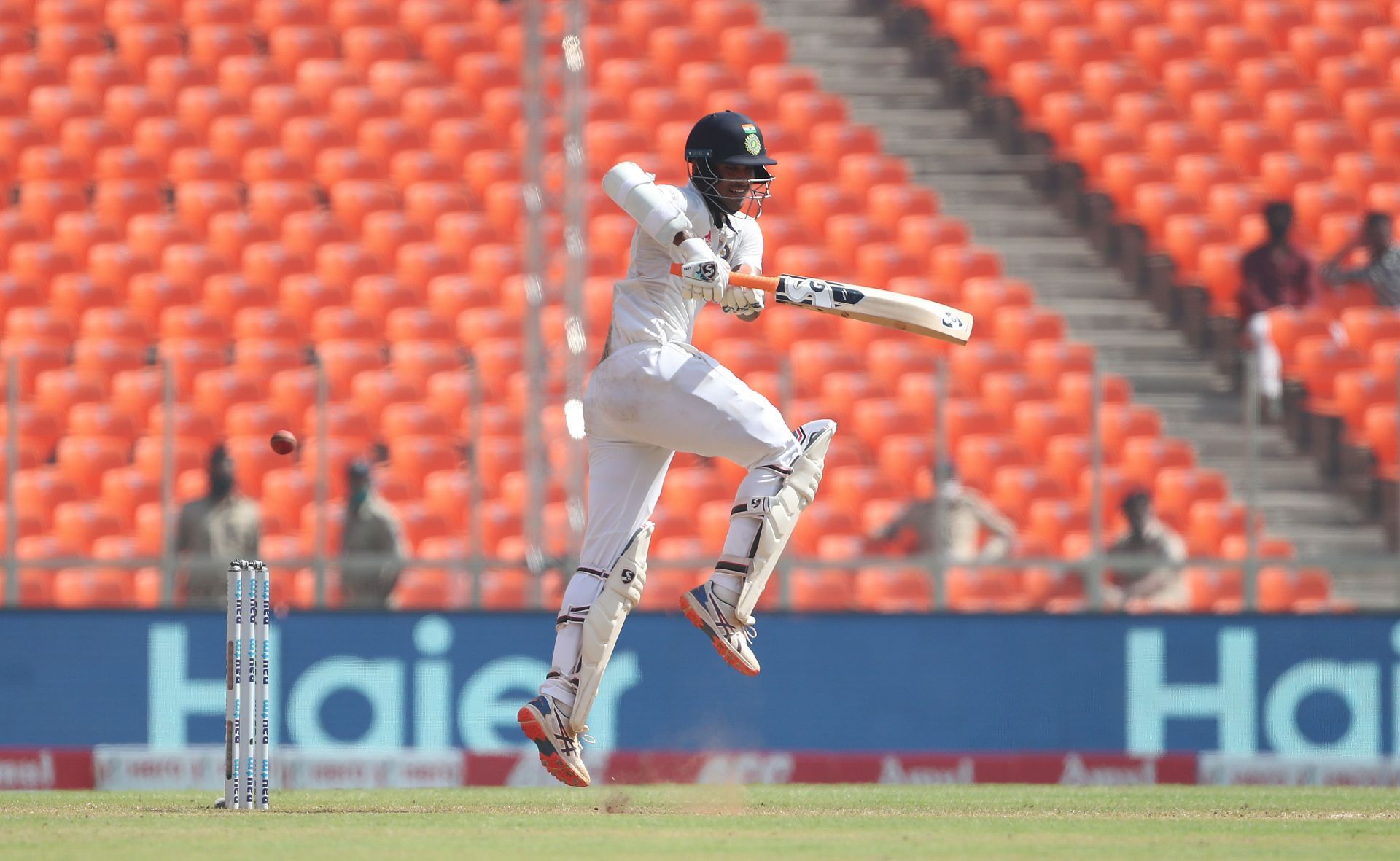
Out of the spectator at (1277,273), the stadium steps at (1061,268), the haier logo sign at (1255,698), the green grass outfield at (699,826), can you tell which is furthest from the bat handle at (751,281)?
the spectator at (1277,273)

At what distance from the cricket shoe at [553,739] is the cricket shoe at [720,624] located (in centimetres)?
62

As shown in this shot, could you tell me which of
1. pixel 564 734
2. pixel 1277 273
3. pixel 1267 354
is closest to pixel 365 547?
pixel 564 734

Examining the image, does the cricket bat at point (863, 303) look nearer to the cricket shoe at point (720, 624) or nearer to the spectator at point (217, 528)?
the cricket shoe at point (720, 624)

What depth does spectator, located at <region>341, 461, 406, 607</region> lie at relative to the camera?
36.8 feet

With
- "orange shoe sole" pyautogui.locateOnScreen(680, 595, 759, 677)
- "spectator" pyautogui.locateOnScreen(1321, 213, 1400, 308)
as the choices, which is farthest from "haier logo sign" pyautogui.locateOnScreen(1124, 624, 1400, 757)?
"orange shoe sole" pyautogui.locateOnScreen(680, 595, 759, 677)

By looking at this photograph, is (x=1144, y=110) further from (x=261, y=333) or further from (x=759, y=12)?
(x=261, y=333)

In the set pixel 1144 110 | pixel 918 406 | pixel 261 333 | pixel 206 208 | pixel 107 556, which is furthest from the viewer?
pixel 1144 110

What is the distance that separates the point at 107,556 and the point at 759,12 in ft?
26.6

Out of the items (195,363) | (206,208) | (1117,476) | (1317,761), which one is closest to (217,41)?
(206,208)

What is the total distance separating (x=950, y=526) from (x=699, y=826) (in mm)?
4469

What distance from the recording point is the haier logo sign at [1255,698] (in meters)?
11.2

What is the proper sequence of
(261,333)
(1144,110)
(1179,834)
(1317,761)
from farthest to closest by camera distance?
(1144,110), (261,333), (1317,761), (1179,834)

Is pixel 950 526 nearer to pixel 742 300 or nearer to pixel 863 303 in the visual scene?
pixel 863 303

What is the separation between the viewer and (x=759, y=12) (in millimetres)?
17641
